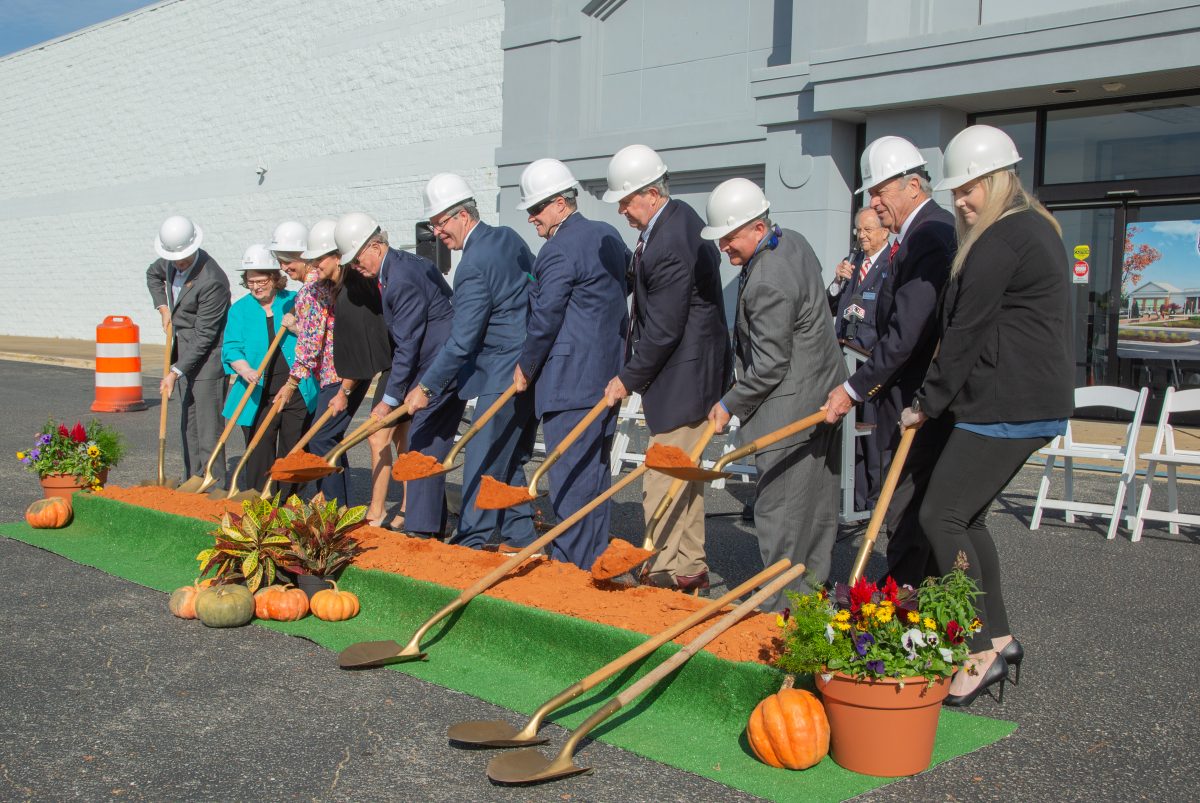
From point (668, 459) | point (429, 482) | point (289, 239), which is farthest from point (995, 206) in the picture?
point (289, 239)

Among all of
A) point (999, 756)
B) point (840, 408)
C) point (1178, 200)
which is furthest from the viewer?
point (1178, 200)

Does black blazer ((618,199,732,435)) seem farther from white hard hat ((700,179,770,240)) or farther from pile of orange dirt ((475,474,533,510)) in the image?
pile of orange dirt ((475,474,533,510))

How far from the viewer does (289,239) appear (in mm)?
7578

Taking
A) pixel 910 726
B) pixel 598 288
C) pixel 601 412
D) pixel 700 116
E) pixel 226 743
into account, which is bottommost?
pixel 226 743

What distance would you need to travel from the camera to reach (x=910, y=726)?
3604 millimetres

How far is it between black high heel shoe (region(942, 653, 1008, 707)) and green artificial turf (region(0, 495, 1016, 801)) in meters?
0.09

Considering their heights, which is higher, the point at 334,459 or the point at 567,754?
the point at 334,459

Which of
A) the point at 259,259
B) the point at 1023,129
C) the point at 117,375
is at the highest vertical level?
the point at 1023,129

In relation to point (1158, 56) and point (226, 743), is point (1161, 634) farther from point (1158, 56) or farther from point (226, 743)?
point (1158, 56)

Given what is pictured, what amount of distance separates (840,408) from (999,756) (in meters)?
1.58

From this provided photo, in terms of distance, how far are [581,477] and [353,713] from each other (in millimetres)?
2164

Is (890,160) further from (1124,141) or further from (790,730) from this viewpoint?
(1124,141)

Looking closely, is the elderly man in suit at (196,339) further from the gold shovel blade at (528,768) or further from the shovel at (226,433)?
the gold shovel blade at (528,768)

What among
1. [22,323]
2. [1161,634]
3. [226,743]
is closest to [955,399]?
[1161,634]
